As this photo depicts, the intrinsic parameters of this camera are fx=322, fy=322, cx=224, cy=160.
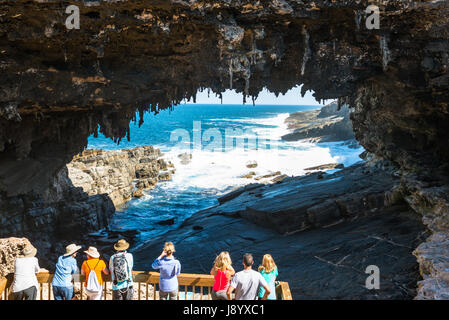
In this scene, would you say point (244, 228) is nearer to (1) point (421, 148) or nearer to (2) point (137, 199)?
(1) point (421, 148)

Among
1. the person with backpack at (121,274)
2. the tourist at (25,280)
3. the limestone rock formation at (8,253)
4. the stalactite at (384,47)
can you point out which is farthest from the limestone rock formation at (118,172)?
the stalactite at (384,47)

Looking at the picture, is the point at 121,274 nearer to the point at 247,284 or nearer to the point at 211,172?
the point at 247,284

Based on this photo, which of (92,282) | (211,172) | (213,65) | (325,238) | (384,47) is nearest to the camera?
(92,282)

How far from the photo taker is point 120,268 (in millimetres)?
5852

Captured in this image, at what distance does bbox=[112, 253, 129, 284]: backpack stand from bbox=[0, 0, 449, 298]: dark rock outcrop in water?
20.0ft

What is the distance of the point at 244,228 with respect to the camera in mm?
15953

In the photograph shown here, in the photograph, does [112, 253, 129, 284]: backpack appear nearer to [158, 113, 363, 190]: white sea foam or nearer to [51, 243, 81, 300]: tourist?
[51, 243, 81, 300]: tourist

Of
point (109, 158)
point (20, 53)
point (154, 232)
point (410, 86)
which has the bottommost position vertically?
point (154, 232)

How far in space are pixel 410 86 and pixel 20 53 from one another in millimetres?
13092

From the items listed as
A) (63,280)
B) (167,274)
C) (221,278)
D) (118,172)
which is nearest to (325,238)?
(221,278)

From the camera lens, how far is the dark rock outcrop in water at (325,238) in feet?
31.1

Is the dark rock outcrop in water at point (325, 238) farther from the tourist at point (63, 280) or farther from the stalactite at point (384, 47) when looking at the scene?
the tourist at point (63, 280)

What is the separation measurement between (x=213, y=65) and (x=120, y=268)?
7057mm
